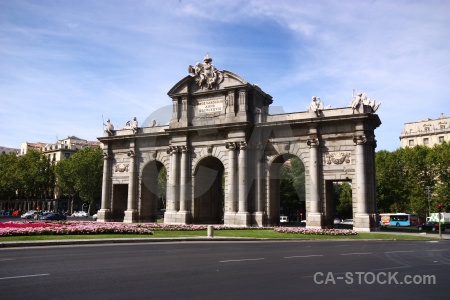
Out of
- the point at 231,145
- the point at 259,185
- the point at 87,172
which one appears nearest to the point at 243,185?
the point at 259,185

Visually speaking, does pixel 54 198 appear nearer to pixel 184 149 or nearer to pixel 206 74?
pixel 184 149

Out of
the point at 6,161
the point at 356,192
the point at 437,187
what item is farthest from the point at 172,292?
the point at 6,161

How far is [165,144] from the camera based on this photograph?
47.9 m

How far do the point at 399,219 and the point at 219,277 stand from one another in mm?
67518

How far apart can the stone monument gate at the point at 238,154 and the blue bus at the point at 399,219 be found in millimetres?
36998

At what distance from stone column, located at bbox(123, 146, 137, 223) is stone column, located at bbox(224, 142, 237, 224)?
13079mm

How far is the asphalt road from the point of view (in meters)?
9.17

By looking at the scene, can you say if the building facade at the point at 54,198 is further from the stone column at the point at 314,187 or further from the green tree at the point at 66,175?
the stone column at the point at 314,187

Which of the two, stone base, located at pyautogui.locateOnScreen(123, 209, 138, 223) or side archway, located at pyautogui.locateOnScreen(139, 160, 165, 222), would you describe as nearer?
stone base, located at pyautogui.locateOnScreen(123, 209, 138, 223)

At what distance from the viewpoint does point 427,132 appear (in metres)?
106

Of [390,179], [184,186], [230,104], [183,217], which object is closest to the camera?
[230,104]

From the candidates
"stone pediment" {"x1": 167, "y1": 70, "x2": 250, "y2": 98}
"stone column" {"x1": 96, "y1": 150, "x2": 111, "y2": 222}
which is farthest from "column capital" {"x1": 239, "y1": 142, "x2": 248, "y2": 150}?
"stone column" {"x1": 96, "y1": 150, "x2": 111, "y2": 222}

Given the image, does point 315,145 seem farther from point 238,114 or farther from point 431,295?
point 431,295

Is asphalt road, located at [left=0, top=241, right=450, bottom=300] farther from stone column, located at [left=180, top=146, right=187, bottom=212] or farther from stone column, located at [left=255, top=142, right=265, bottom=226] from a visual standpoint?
stone column, located at [left=180, top=146, right=187, bottom=212]
